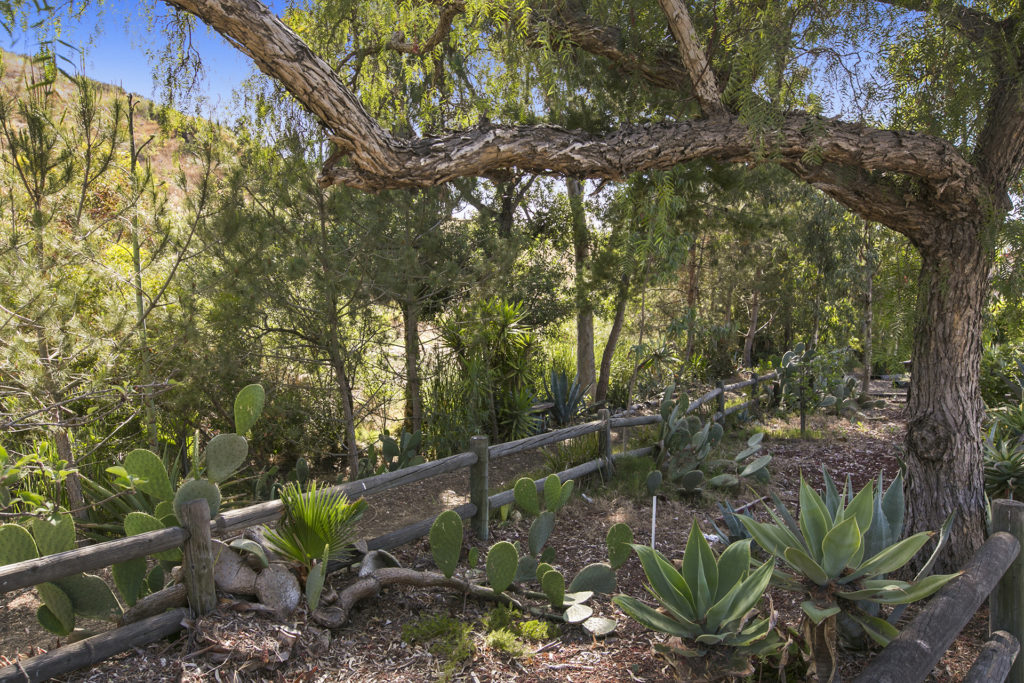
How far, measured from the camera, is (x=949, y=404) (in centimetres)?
372

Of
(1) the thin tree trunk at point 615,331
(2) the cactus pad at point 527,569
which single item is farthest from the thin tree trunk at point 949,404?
(1) the thin tree trunk at point 615,331

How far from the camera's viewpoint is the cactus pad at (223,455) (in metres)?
3.31

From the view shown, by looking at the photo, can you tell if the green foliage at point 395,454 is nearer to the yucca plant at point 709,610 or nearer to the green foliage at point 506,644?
the green foliage at point 506,644

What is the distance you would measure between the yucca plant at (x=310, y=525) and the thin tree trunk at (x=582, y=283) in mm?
4492

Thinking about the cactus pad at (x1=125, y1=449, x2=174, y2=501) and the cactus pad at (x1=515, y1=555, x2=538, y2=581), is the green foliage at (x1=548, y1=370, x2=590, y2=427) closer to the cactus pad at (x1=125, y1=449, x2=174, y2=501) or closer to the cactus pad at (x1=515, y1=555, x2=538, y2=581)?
the cactus pad at (x1=515, y1=555, x2=538, y2=581)

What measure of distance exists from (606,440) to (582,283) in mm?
2104

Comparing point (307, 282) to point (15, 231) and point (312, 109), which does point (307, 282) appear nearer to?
point (15, 231)

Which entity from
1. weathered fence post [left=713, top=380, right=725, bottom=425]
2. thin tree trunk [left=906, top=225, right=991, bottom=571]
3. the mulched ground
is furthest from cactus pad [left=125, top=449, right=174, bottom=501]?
weathered fence post [left=713, top=380, right=725, bottom=425]

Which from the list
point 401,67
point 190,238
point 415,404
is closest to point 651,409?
point 415,404

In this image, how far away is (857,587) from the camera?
2.22 meters

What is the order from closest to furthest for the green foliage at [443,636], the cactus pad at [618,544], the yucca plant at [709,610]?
the yucca plant at [709,610] → the green foliage at [443,636] → the cactus pad at [618,544]

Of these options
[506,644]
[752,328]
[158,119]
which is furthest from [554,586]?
[752,328]

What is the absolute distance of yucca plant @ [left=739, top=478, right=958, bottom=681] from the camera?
210 centimetres

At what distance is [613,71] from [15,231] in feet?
13.5
